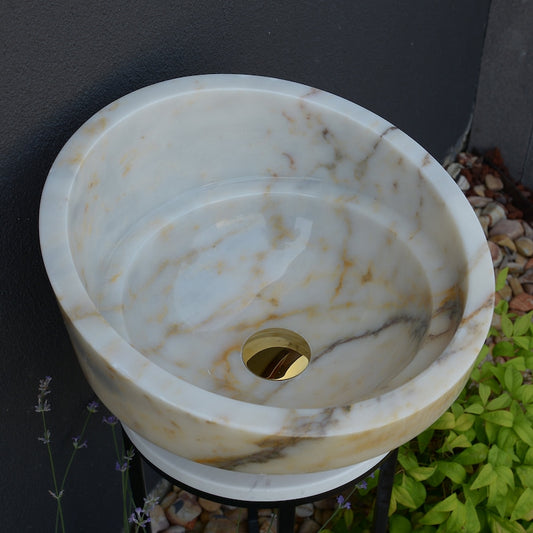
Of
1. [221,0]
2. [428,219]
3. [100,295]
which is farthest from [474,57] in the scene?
[100,295]

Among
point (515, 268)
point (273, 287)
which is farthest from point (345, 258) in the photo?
point (515, 268)

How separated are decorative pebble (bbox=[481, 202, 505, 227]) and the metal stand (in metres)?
1.26

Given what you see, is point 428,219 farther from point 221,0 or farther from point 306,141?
point 221,0

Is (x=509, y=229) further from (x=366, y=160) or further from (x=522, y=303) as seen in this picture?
(x=366, y=160)

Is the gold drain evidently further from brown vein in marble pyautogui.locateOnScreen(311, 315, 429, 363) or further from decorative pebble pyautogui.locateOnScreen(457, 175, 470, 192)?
decorative pebble pyautogui.locateOnScreen(457, 175, 470, 192)

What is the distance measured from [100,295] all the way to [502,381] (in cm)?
92

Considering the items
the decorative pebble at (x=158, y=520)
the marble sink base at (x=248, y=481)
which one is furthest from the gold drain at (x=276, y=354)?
the decorative pebble at (x=158, y=520)

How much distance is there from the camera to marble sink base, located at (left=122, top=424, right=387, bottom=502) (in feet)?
3.00

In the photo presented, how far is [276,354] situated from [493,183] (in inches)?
64.3

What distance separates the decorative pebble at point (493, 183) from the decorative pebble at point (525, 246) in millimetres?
237

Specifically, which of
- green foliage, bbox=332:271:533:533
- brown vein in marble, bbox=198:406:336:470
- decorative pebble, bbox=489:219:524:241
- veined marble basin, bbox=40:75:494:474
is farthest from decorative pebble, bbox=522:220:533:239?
brown vein in marble, bbox=198:406:336:470

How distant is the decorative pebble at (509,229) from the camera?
229 cm

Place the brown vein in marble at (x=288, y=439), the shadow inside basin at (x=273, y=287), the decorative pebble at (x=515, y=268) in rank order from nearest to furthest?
the brown vein in marble at (x=288, y=439), the shadow inside basin at (x=273, y=287), the decorative pebble at (x=515, y=268)

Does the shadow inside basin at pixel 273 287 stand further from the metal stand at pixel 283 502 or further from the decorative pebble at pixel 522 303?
the decorative pebble at pixel 522 303
